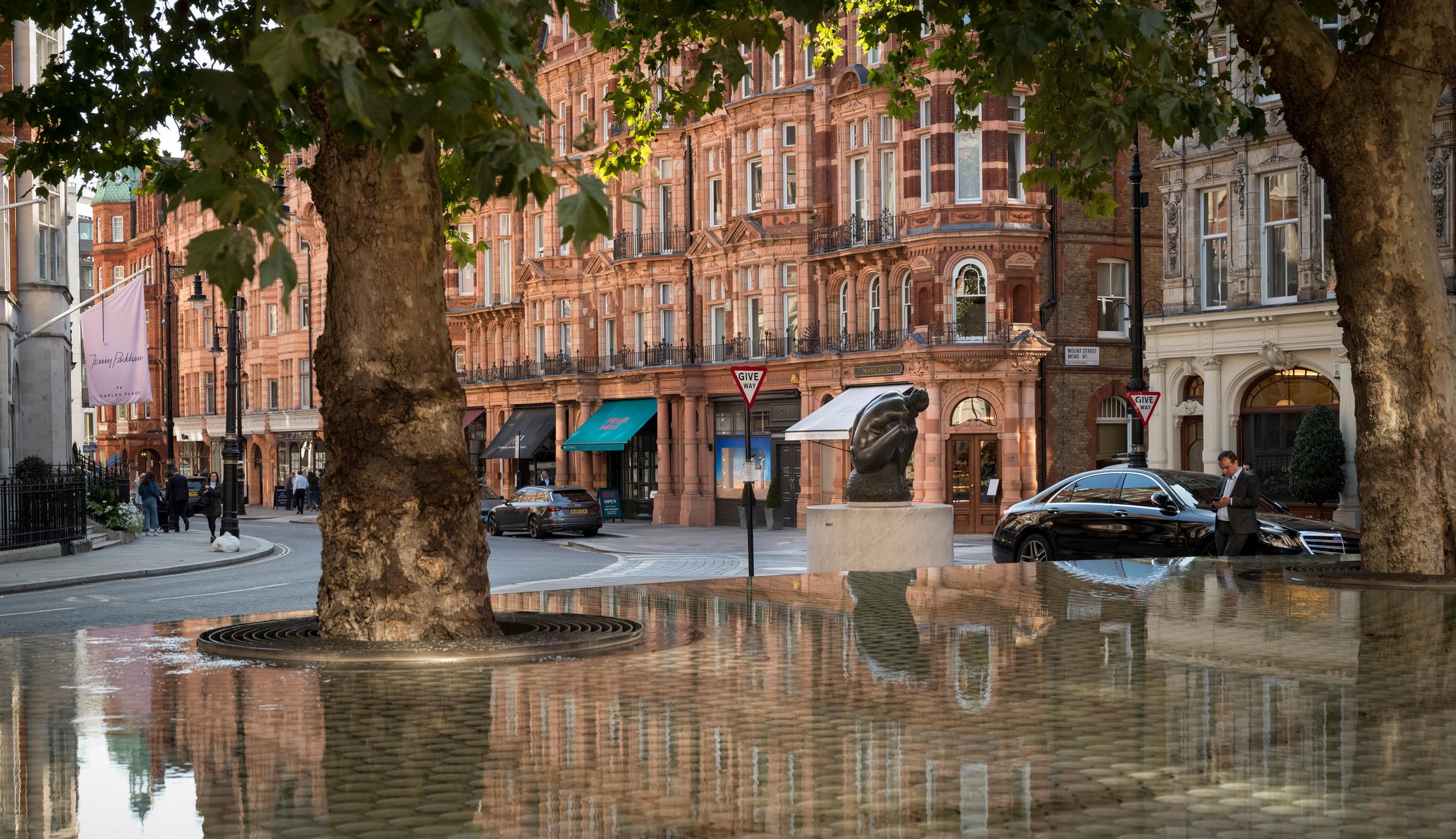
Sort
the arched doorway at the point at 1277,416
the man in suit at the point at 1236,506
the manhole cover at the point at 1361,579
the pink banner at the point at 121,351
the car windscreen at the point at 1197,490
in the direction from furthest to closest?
the arched doorway at the point at 1277,416 < the pink banner at the point at 121,351 < the car windscreen at the point at 1197,490 < the man in suit at the point at 1236,506 < the manhole cover at the point at 1361,579

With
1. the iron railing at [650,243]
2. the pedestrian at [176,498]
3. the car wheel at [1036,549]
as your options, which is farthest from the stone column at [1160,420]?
the pedestrian at [176,498]

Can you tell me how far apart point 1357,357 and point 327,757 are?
32.0ft

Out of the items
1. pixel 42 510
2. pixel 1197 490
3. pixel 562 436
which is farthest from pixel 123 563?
pixel 562 436

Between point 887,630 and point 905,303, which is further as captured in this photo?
point 905,303

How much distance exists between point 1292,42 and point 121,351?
84.2 ft

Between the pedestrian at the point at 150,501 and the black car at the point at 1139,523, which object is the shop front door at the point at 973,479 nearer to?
the black car at the point at 1139,523

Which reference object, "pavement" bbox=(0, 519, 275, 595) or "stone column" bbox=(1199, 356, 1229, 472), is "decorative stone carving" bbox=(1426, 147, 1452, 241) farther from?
"pavement" bbox=(0, 519, 275, 595)

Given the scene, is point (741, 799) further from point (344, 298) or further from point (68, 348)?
point (68, 348)

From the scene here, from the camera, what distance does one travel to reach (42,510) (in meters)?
30.5

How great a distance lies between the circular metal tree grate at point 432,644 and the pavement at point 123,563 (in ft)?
46.3

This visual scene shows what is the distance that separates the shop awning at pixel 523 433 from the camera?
57281mm

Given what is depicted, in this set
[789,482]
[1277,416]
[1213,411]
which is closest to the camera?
[1277,416]

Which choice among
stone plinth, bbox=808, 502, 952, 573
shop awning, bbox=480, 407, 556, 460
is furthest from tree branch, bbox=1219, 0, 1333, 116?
shop awning, bbox=480, 407, 556, 460

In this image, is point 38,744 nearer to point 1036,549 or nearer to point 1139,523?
point 1139,523
